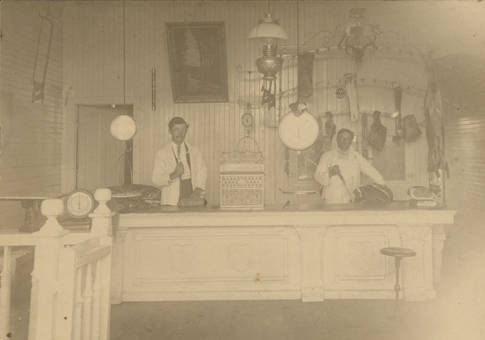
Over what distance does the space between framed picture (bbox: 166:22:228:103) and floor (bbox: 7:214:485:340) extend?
11.4 feet

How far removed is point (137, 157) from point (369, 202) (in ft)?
12.2

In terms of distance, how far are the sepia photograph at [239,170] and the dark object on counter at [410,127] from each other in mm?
20

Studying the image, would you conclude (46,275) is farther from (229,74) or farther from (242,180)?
(229,74)

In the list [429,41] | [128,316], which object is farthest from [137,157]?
[429,41]

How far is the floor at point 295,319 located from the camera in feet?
12.0

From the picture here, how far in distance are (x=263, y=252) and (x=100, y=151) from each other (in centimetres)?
396

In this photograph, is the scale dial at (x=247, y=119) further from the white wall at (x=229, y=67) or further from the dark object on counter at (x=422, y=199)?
the dark object on counter at (x=422, y=199)

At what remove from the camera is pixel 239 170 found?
4.46m

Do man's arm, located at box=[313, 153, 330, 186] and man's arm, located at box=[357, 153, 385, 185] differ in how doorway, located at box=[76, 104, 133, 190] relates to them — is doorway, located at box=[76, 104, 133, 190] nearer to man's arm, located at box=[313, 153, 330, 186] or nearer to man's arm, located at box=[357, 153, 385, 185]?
man's arm, located at box=[313, 153, 330, 186]

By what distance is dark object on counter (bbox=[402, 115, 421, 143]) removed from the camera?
22.3 feet

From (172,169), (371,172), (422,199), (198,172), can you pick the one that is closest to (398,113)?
(371,172)

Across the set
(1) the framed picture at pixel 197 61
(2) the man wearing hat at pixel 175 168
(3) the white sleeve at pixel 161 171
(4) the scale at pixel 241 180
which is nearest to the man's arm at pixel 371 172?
(4) the scale at pixel 241 180

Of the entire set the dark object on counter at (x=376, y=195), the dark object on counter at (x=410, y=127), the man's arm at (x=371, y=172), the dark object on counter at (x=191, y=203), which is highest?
the dark object on counter at (x=410, y=127)

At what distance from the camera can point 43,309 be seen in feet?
6.91
